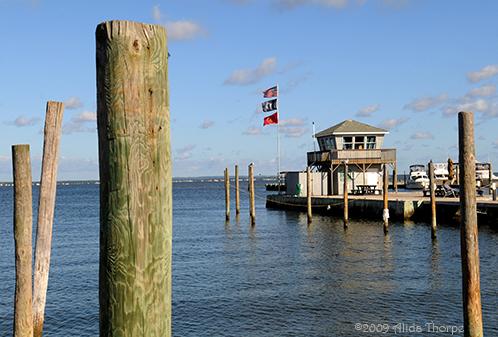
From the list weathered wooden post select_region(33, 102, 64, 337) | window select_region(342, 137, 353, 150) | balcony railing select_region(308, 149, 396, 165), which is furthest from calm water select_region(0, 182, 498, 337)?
window select_region(342, 137, 353, 150)

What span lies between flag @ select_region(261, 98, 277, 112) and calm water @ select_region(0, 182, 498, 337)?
17.8 m

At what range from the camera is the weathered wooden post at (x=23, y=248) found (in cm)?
926

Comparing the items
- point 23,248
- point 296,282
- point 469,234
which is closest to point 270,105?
point 296,282

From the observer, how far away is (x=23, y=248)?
9336mm

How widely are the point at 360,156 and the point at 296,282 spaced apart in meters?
32.3

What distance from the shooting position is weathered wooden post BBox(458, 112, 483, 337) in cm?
1073

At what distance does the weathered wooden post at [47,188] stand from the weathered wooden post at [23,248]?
1.26 feet

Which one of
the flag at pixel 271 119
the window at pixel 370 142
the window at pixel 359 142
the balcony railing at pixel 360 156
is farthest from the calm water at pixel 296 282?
the flag at pixel 271 119

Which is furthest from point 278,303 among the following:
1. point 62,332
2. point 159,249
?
point 159,249

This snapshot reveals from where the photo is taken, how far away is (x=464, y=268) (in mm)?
10859

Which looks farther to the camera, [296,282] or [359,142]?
[359,142]

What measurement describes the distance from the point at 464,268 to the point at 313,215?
4158 cm

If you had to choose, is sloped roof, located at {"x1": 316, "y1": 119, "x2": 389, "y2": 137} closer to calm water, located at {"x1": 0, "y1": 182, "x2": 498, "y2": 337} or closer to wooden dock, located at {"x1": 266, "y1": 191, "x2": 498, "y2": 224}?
wooden dock, located at {"x1": 266, "y1": 191, "x2": 498, "y2": 224}

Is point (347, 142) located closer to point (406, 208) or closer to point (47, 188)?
point (406, 208)
